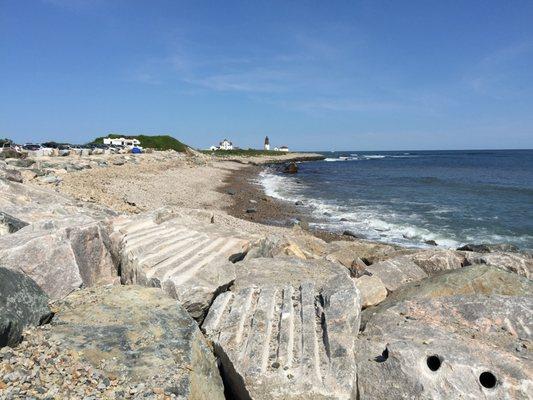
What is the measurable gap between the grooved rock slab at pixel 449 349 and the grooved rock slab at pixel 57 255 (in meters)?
3.80

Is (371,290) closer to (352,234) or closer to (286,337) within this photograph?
(286,337)

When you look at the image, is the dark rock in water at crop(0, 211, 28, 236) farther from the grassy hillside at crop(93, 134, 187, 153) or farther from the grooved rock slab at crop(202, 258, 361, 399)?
the grassy hillside at crop(93, 134, 187, 153)

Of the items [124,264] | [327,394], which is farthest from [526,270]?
[124,264]

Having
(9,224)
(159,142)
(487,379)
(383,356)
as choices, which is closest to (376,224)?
(383,356)

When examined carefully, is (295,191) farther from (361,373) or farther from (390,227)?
(361,373)

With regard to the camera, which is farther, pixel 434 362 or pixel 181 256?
pixel 181 256

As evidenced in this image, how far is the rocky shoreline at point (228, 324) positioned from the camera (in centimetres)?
359

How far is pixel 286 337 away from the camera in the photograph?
471cm

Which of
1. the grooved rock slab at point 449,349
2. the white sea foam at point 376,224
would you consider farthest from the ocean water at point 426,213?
the grooved rock slab at point 449,349

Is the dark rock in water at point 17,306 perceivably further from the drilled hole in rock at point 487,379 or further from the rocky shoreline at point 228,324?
the drilled hole in rock at point 487,379

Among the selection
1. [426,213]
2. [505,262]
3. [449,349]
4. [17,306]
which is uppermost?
[17,306]

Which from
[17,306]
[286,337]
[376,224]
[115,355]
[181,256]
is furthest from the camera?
[376,224]

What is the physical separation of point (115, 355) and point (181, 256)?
2.87 meters

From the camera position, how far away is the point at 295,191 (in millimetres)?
36219
